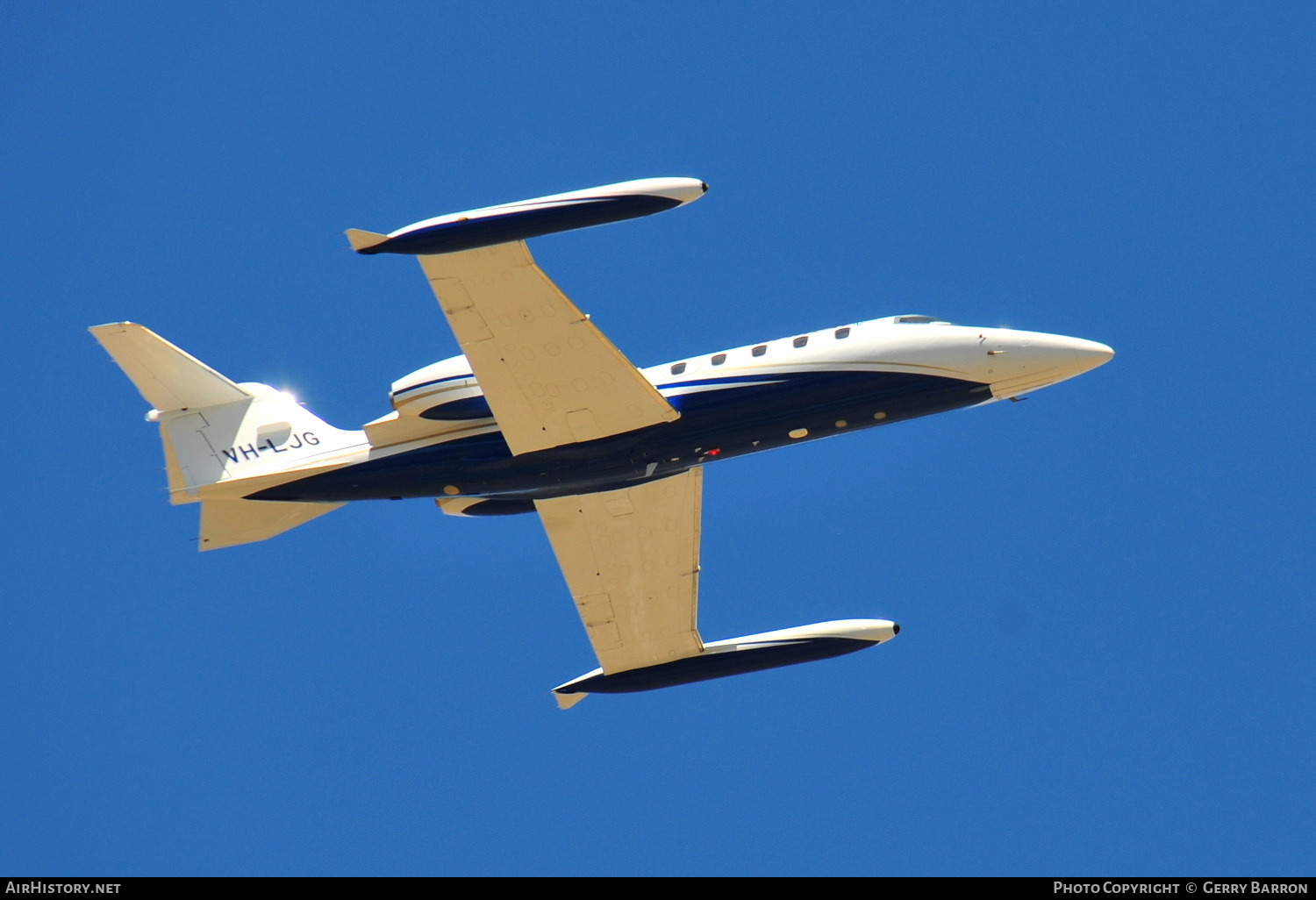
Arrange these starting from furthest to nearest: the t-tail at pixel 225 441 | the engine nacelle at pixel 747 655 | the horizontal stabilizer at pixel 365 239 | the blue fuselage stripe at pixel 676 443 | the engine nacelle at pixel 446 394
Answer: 1. the engine nacelle at pixel 747 655
2. the t-tail at pixel 225 441
3. the engine nacelle at pixel 446 394
4. the blue fuselage stripe at pixel 676 443
5. the horizontal stabilizer at pixel 365 239

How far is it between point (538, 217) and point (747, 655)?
11.6 meters

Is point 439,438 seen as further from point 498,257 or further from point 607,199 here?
point 607,199

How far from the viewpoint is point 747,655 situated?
104 feet

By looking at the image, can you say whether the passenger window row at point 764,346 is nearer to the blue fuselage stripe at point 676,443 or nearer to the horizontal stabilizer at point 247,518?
the blue fuselage stripe at point 676,443

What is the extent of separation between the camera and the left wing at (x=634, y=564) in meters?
30.4

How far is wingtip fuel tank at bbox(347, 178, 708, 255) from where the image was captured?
2394 centimetres

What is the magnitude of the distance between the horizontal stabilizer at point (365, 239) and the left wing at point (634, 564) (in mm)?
7647

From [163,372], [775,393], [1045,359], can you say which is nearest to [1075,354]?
[1045,359]

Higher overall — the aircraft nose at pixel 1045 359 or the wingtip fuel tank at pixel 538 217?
the wingtip fuel tank at pixel 538 217

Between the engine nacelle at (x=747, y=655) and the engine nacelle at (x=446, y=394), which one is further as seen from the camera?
the engine nacelle at (x=747, y=655)

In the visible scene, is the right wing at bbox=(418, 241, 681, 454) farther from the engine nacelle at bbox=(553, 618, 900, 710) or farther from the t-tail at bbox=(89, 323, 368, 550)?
the engine nacelle at bbox=(553, 618, 900, 710)

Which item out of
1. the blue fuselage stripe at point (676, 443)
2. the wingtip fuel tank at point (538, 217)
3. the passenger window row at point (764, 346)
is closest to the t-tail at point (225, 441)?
the blue fuselage stripe at point (676, 443)

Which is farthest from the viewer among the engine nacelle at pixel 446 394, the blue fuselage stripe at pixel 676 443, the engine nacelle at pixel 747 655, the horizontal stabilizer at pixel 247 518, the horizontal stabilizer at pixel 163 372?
the engine nacelle at pixel 747 655
